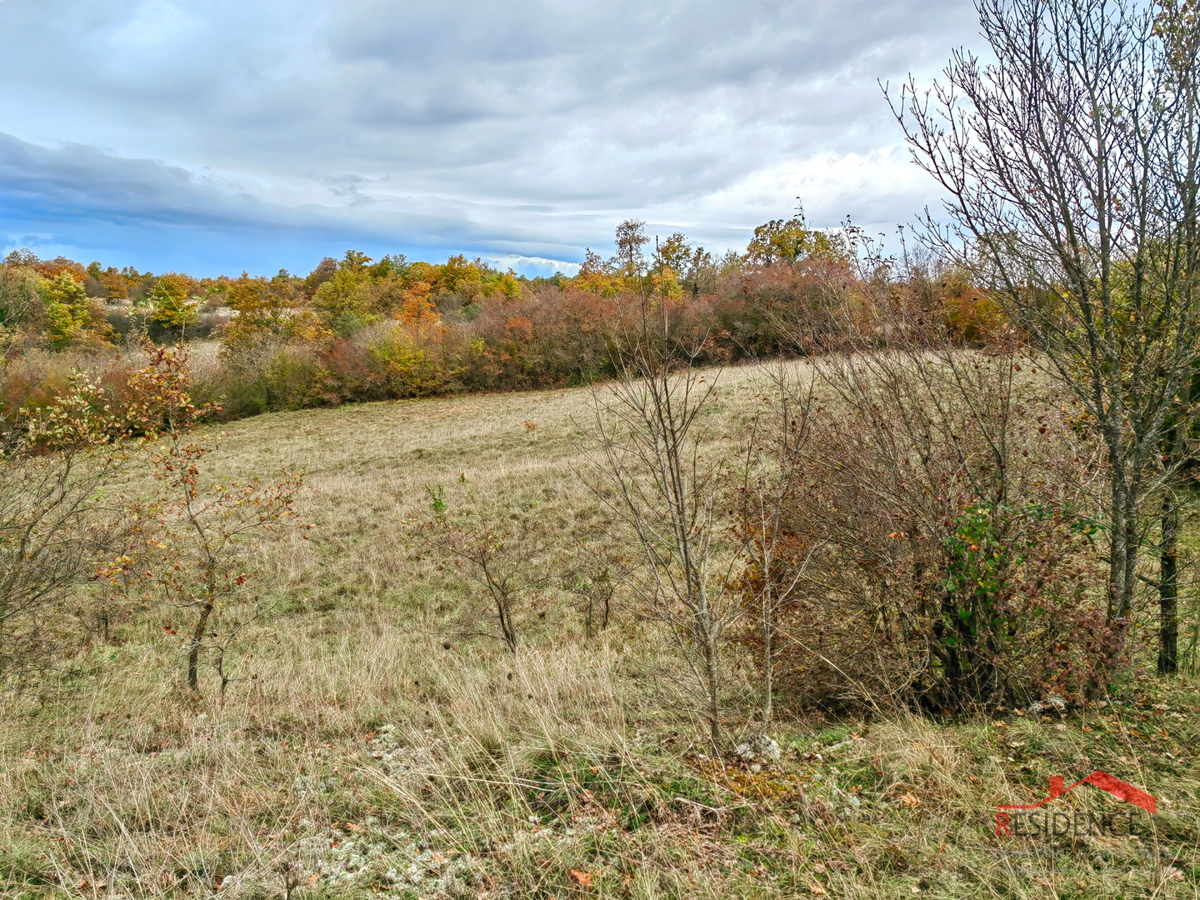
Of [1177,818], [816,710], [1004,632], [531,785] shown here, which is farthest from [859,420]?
[531,785]

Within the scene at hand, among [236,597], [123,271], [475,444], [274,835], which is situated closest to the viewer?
[274,835]

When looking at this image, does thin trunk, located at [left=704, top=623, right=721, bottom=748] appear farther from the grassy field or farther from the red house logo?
the red house logo

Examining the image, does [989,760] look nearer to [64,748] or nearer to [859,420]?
[859,420]

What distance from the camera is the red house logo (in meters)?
2.49

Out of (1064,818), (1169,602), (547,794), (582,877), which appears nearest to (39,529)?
(547,794)

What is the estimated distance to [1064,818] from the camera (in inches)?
101

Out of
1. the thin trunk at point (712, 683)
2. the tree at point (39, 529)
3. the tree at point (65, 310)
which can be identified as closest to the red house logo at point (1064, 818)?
the thin trunk at point (712, 683)

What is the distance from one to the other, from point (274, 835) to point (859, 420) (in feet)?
14.6

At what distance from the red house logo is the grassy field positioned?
49mm

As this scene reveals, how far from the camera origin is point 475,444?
811 inches

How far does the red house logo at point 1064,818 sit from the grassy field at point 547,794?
5cm

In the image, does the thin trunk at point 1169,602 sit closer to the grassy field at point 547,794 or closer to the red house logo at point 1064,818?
the grassy field at point 547,794

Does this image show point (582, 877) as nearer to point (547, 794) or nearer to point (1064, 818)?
point (547, 794)

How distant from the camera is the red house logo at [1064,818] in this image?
2.49 metres
